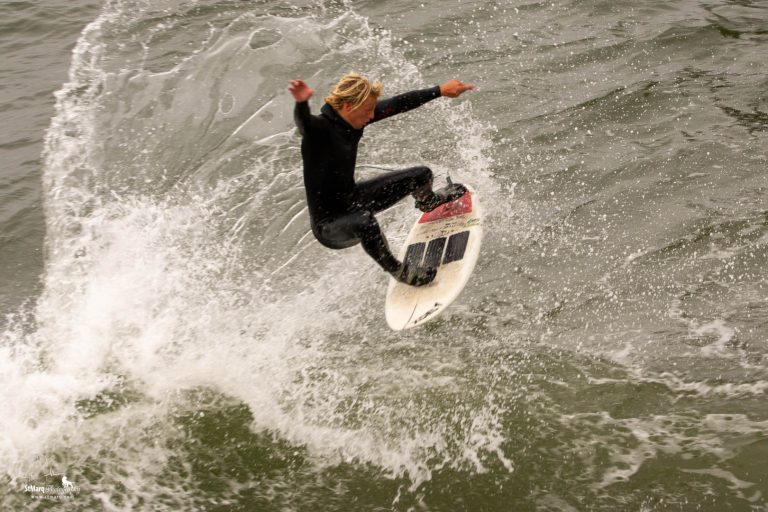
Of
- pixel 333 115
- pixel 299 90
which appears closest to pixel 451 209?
pixel 333 115

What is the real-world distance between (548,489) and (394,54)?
24.8ft

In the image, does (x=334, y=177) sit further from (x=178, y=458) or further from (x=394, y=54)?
(x=394, y=54)

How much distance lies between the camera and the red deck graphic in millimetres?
6992

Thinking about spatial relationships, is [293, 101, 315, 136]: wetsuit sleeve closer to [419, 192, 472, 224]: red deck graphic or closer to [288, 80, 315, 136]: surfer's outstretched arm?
[288, 80, 315, 136]: surfer's outstretched arm

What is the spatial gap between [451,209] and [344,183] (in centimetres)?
157

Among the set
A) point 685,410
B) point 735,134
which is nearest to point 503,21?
point 735,134

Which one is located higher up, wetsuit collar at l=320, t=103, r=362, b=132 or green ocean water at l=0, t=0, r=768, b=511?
wetsuit collar at l=320, t=103, r=362, b=132

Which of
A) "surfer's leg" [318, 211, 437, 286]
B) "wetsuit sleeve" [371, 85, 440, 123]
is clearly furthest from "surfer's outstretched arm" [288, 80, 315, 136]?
"surfer's leg" [318, 211, 437, 286]

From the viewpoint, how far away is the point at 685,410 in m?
5.59

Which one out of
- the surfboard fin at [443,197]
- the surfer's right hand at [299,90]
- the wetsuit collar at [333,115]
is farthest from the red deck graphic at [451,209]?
the surfer's right hand at [299,90]

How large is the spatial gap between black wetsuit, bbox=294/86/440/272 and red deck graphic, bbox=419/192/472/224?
2.60 feet

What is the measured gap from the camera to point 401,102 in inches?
228

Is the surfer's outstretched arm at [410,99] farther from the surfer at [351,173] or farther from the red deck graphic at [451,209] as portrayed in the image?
the red deck graphic at [451,209]

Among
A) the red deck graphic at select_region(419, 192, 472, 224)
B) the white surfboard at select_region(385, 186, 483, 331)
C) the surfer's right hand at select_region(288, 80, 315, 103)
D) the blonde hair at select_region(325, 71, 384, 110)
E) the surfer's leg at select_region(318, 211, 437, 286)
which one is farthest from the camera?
the red deck graphic at select_region(419, 192, 472, 224)
